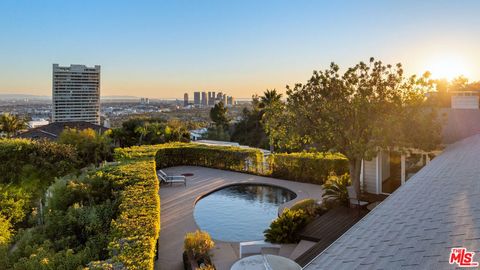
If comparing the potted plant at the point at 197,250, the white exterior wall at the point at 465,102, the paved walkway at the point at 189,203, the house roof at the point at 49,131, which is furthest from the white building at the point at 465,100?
the house roof at the point at 49,131

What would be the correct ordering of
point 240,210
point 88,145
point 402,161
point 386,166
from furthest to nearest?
point 88,145, point 240,210, point 386,166, point 402,161

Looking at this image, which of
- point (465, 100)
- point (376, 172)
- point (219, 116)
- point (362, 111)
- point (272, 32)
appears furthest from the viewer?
point (219, 116)

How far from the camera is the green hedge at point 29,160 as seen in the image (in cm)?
1883

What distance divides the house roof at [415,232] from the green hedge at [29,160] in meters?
18.5

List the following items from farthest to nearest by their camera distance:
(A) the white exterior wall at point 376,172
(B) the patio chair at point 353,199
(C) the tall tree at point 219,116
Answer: (C) the tall tree at point 219,116
(A) the white exterior wall at point 376,172
(B) the patio chair at point 353,199

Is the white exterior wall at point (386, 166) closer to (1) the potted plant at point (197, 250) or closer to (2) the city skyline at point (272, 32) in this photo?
(2) the city skyline at point (272, 32)

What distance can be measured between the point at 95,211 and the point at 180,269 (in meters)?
3.08

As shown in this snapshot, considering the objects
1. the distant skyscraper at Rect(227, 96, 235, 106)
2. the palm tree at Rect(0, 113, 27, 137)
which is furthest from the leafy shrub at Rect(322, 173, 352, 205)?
the distant skyscraper at Rect(227, 96, 235, 106)

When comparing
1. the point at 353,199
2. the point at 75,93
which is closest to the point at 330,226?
the point at 353,199

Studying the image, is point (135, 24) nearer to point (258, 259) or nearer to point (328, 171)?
point (328, 171)

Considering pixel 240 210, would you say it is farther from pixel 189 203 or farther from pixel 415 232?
pixel 415 232

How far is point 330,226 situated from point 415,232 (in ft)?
23.3

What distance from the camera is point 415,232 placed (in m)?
3.54

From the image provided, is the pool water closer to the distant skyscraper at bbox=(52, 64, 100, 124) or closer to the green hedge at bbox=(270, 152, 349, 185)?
the green hedge at bbox=(270, 152, 349, 185)
